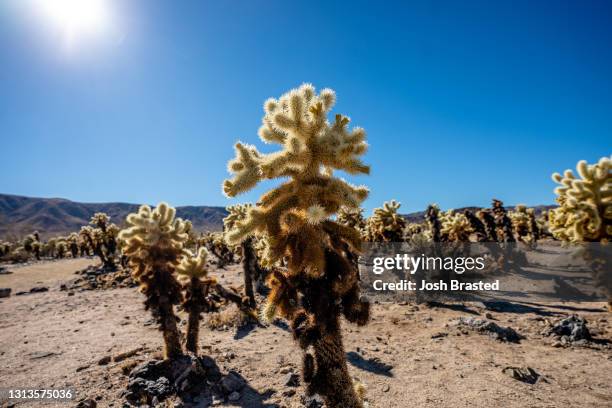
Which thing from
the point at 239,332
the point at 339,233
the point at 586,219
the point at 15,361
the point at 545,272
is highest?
the point at 586,219

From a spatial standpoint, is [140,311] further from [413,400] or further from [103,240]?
[103,240]

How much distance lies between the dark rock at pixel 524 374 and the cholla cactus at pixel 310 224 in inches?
213

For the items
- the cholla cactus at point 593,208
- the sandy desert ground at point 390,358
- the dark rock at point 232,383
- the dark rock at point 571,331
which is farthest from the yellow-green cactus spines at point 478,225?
→ the dark rock at point 232,383

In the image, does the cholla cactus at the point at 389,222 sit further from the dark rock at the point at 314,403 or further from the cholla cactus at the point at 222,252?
the cholla cactus at the point at 222,252

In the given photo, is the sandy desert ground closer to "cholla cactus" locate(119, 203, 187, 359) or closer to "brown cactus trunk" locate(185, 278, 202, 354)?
"brown cactus trunk" locate(185, 278, 202, 354)

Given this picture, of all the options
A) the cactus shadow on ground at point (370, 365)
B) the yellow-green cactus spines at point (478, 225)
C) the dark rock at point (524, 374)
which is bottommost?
the cactus shadow on ground at point (370, 365)

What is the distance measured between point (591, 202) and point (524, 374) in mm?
A: 7595

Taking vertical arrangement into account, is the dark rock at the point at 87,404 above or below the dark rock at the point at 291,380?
below

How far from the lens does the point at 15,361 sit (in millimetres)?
11680

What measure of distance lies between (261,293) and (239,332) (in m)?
7.08

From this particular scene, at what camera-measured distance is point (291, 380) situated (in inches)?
329

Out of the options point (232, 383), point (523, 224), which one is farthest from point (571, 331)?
point (523, 224)

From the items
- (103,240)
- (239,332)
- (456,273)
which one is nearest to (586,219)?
(456,273)

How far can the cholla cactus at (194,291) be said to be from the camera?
1051cm
